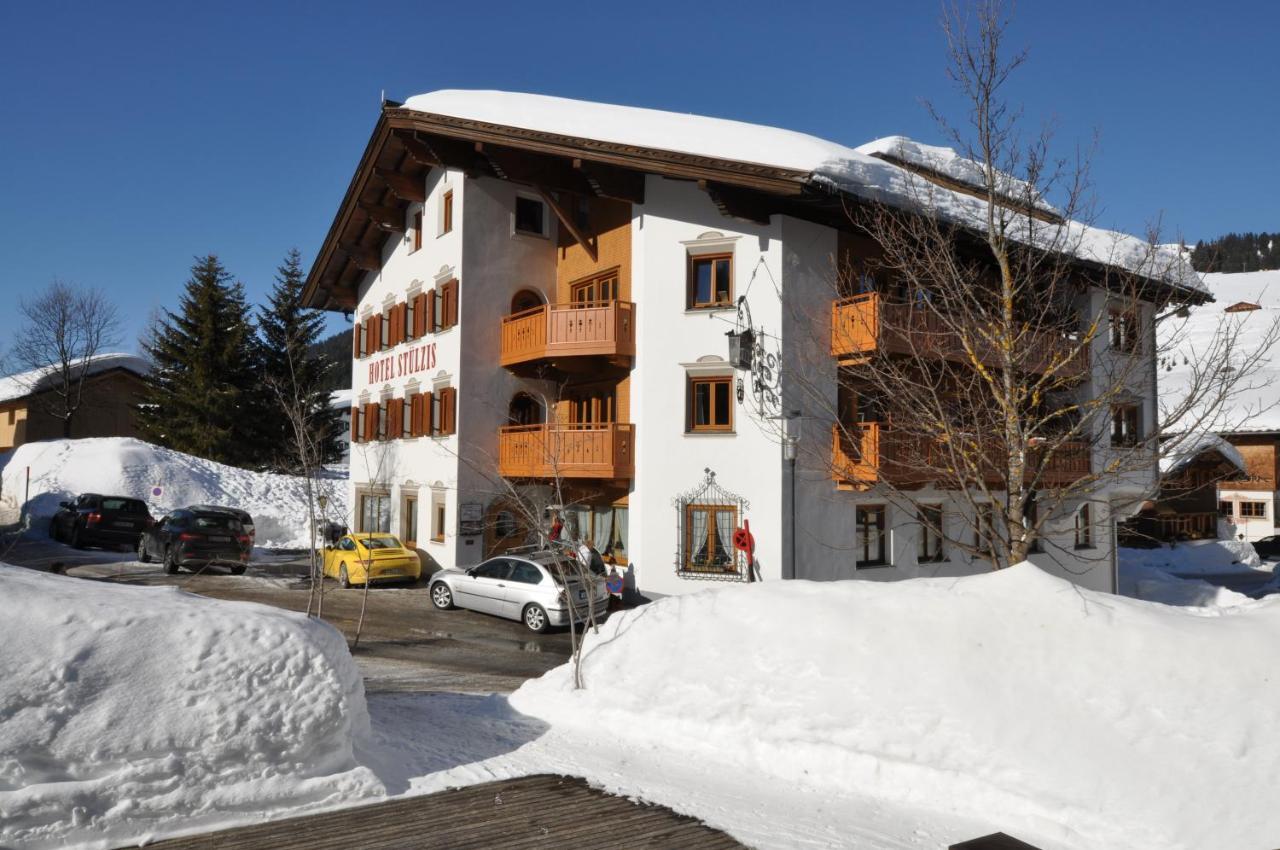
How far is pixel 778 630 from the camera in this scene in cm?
900

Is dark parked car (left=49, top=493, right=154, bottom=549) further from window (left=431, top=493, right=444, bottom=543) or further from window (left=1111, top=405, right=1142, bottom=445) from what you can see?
window (left=1111, top=405, right=1142, bottom=445)

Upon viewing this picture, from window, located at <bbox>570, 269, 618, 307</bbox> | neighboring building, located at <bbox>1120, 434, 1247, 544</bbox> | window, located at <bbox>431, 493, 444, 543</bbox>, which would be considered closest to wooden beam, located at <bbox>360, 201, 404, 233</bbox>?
window, located at <bbox>570, 269, 618, 307</bbox>

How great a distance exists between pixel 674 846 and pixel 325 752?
2.77 meters

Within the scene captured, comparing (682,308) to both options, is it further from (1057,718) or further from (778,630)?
(1057,718)

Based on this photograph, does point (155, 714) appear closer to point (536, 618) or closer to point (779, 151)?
point (536, 618)

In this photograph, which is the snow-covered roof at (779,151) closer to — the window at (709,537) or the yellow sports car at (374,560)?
the window at (709,537)

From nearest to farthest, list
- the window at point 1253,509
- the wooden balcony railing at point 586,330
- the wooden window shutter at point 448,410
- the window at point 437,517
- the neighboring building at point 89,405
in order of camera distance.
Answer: the wooden balcony railing at point 586,330 → the wooden window shutter at point 448,410 → the window at point 437,517 → the neighboring building at point 89,405 → the window at point 1253,509

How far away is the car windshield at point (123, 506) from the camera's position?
27109mm

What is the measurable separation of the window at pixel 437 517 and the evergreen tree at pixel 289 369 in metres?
17.2

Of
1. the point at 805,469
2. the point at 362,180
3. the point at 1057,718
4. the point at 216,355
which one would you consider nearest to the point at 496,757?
the point at 1057,718

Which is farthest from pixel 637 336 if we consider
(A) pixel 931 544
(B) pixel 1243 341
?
(B) pixel 1243 341

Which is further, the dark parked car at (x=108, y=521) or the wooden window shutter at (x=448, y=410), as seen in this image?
the dark parked car at (x=108, y=521)

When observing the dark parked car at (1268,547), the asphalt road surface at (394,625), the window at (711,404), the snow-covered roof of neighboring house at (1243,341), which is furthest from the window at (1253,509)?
the asphalt road surface at (394,625)

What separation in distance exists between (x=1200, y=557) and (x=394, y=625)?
37.9m
